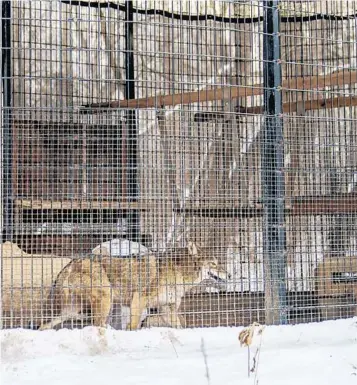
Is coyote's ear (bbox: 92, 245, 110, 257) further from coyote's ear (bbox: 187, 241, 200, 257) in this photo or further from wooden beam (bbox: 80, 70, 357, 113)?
wooden beam (bbox: 80, 70, 357, 113)

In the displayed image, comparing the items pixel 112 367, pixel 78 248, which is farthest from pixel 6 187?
pixel 112 367

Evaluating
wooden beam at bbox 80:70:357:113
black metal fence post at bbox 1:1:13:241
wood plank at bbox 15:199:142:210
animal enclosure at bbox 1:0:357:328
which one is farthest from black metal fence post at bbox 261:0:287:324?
black metal fence post at bbox 1:1:13:241

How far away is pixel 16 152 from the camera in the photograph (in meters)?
7.34

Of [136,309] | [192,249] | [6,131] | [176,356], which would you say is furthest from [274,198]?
[6,131]

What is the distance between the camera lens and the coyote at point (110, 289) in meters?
6.27

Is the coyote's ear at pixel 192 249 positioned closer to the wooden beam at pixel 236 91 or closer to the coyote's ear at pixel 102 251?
the coyote's ear at pixel 102 251

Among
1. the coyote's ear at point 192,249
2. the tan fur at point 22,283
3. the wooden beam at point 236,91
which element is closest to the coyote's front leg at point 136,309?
the tan fur at point 22,283

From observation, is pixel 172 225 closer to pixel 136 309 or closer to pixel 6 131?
pixel 136 309

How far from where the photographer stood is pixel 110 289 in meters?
6.46

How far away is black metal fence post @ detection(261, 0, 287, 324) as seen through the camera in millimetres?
6281

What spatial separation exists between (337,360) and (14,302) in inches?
109

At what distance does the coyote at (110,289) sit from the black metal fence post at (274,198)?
18.7 inches

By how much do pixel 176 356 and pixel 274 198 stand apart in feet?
5.73

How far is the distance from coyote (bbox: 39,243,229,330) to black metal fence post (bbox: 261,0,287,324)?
0.47m
